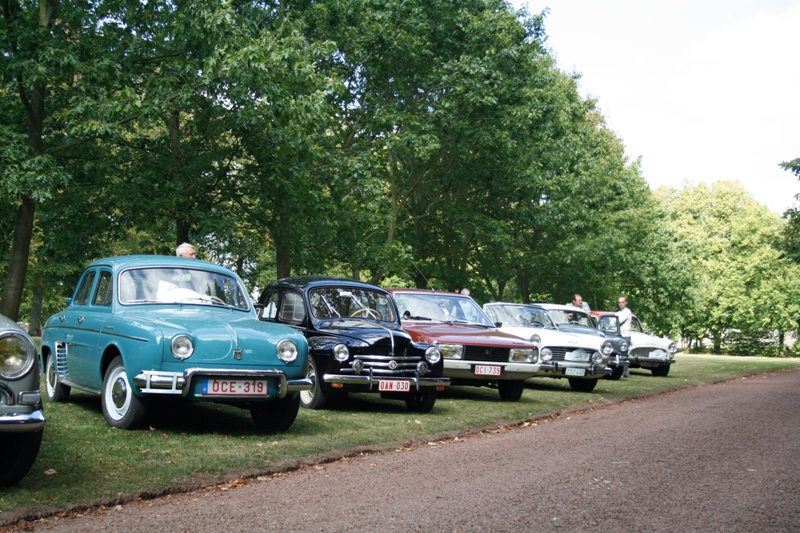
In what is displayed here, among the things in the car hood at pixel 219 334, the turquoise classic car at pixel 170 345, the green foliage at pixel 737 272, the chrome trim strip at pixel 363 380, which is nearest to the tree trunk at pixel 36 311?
the turquoise classic car at pixel 170 345

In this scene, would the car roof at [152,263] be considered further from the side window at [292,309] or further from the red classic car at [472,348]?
the red classic car at [472,348]

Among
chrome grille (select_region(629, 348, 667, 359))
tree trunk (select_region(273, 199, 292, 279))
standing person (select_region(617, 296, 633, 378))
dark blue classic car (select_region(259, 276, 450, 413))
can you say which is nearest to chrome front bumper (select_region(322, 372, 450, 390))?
dark blue classic car (select_region(259, 276, 450, 413))

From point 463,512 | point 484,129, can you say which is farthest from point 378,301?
point 484,129

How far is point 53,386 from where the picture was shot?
10562mm

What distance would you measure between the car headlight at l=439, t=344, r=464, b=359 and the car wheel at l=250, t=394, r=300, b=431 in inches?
172

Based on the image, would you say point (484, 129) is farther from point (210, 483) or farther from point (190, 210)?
point (210, 483)

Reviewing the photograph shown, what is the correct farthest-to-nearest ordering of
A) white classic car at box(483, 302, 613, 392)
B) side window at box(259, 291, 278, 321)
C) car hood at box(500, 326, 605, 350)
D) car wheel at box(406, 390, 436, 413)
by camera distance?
car hood at box(500, 326, 605, 350), white classic car at box(483, 302, 613, 392), side window at box(259, 291, 278, 321), car wheel at box(406, 390, 436, 413)

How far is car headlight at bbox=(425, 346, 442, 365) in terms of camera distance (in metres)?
11.5

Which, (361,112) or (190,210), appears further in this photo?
(361,112)

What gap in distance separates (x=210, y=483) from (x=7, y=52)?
1393 cm

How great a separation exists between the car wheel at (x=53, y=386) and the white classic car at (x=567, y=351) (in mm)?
7845

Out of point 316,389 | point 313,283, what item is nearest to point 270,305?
point 313,283

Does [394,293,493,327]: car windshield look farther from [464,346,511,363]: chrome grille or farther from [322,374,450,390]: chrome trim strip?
[322,374,450,390]: chrome trim strip

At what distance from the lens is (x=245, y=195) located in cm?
2116
